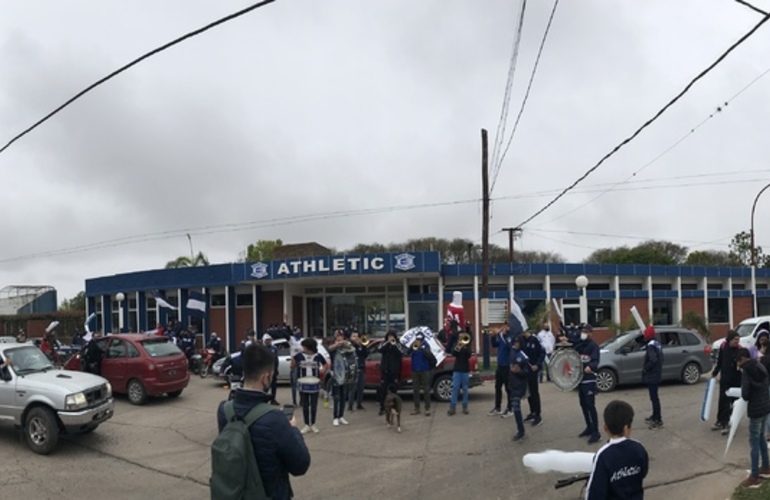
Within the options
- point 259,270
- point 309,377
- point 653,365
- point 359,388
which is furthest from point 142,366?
point 259,270

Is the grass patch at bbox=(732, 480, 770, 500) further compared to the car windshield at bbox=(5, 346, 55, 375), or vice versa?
the car windshield at bbox=(5, 346, 55, 375)

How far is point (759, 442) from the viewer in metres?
7.53

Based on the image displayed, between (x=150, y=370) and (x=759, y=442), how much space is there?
1237 centimetres

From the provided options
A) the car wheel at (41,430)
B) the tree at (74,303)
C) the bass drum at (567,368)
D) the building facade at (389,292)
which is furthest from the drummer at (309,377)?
the tree at (74,303)

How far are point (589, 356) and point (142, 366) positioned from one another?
10206 millimetres

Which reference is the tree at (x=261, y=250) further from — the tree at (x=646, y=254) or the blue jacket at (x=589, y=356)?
the blue jacket at (x=589, y=356)

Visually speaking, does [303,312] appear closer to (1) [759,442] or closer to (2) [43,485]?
(2) [43,485]

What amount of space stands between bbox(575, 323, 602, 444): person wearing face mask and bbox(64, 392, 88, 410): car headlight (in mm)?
7991

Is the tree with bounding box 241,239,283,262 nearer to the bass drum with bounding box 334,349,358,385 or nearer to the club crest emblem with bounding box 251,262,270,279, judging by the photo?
the club crest emblem with bounding box 251,262,270,279

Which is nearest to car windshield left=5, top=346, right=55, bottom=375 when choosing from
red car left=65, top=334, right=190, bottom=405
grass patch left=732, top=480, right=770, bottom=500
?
red car left=65, top=334, right=190, bottom=405

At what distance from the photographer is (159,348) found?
51.1 ft

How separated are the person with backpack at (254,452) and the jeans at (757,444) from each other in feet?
20.5

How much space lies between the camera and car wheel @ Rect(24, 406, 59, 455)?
10.1 meters

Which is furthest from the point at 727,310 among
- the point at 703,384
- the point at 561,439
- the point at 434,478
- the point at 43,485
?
the point at 43,485
